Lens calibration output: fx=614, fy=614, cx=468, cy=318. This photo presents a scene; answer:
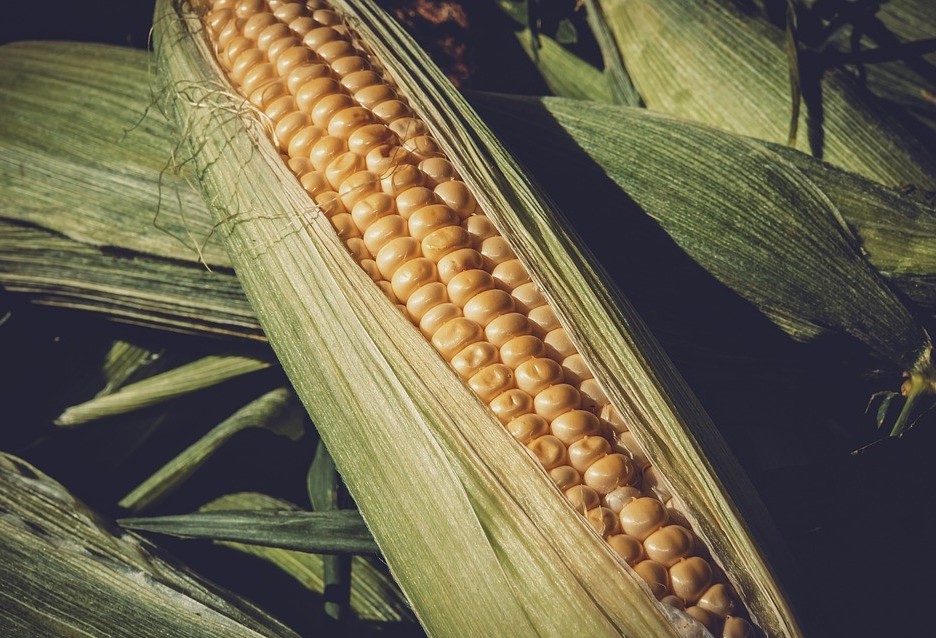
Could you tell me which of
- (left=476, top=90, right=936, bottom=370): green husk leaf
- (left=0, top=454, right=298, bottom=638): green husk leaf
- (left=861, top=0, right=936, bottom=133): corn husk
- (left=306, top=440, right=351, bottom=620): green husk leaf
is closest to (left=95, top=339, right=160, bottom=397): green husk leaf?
(left=0, top=454, right=298, bottom=638): green husk leaf

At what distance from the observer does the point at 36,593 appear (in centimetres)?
99

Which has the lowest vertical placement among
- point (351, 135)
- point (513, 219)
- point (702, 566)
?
point (702, 566)

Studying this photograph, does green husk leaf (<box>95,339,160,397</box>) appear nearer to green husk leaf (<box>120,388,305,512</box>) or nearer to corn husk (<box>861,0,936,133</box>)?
green husk leaf (<box>120,388,305,512</box>)

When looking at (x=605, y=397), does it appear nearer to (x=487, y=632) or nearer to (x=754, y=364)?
(x=487, y=632)

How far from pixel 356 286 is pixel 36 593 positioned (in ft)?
2.41

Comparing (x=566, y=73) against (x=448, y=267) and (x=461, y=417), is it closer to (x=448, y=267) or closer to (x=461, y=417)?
(x=448, y=267)

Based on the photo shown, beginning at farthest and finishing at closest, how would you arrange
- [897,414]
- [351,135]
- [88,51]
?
[88,51], [897,414], [351,135]

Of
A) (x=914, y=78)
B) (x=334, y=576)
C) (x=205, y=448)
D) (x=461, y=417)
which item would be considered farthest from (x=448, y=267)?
(x=914, y=78)

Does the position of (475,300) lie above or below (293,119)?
below

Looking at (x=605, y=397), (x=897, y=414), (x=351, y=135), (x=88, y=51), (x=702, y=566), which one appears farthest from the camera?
(x=88, y=51)

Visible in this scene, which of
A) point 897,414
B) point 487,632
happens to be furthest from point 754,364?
point 487,632

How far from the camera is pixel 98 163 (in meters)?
1.21

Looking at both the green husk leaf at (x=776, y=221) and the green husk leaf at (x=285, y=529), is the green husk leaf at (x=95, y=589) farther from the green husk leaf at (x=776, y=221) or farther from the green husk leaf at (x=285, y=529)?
the green husk leaf at (x=776, y=221)

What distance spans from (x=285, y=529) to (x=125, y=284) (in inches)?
23.9
